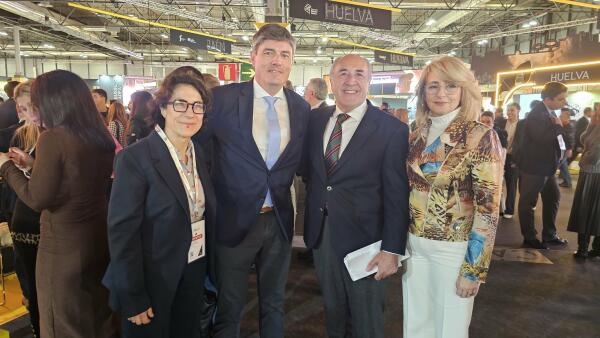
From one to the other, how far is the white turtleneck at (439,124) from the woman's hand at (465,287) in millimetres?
588

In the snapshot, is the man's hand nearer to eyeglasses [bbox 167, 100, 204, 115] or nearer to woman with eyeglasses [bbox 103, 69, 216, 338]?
woman with eyeglasses [bbox 103, 69, 216, 338]

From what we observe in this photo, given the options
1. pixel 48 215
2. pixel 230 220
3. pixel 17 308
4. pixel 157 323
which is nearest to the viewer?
pixel 157 323

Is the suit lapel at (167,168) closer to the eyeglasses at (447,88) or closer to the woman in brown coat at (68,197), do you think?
the woman in brown coat at (68,197)

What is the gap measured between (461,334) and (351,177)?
821 mm

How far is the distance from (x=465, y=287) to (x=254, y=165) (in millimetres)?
1056

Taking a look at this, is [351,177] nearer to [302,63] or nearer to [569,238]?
[569,238]

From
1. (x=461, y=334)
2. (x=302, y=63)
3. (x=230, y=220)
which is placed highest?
(x=302, y=63)

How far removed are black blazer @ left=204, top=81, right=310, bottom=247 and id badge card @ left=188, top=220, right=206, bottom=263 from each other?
0.59 feet

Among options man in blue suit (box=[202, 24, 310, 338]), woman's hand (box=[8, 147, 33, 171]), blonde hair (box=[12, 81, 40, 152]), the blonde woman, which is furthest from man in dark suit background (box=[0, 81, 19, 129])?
man in blue suit (box=[202, 24, 310, 338])

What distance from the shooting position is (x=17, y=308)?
3.05 meters

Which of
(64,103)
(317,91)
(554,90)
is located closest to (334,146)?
(64,103)

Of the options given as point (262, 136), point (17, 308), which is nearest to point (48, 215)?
point (262, 136)

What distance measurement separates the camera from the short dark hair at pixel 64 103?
172 centimetres

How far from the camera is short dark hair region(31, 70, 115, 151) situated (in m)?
1.72
